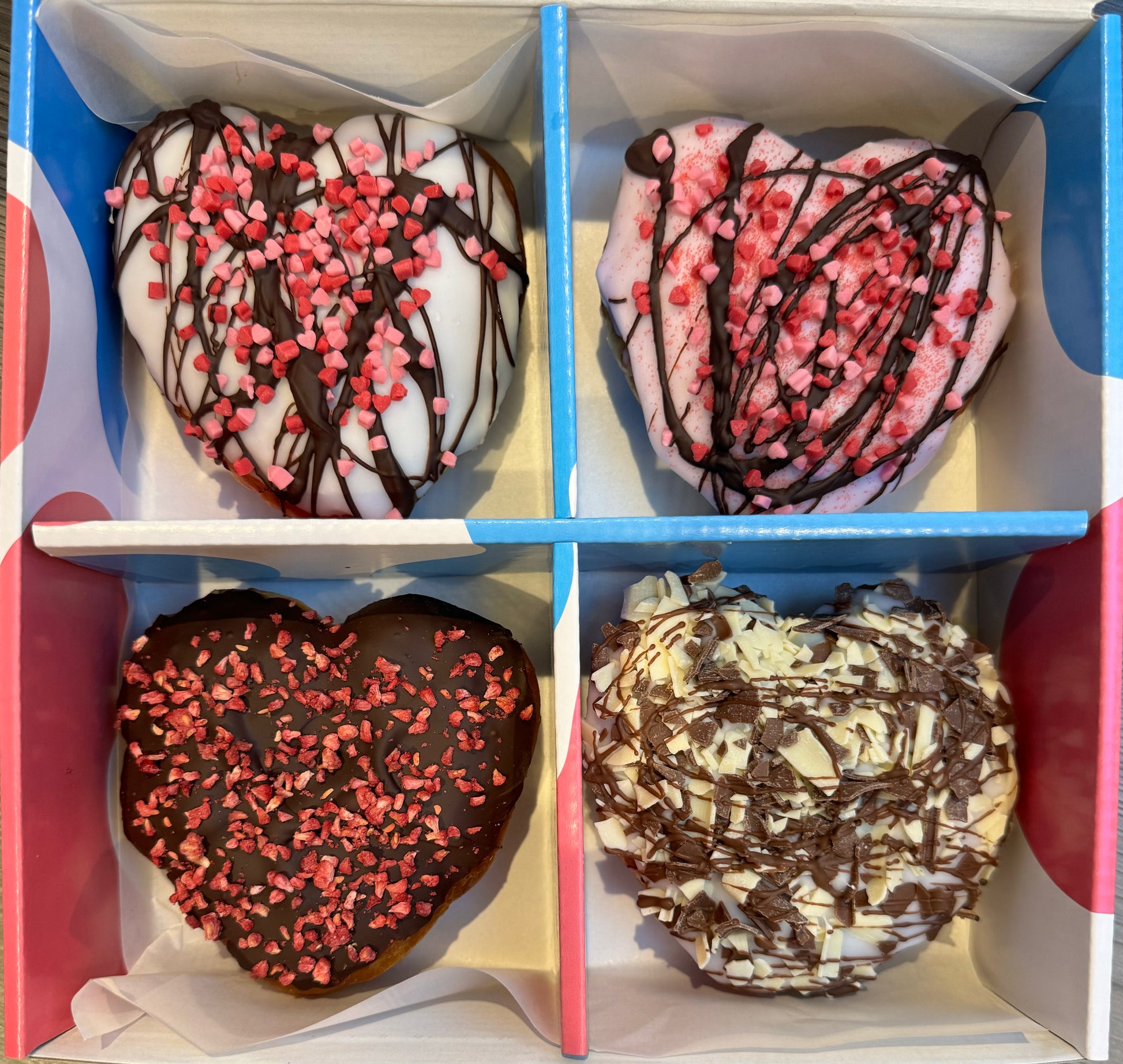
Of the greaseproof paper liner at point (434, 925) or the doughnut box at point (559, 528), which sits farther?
the greaseproof paper liner at point (434, 925)

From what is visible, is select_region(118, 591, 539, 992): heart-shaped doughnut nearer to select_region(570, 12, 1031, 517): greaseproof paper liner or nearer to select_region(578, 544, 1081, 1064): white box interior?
select_region(578, 544, 1081, 1064): white box interior

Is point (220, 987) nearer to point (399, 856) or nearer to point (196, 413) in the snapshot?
point (399, 856)

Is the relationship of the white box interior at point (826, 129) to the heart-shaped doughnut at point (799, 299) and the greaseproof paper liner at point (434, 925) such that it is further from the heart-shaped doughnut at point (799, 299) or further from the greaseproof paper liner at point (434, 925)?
the greaseproof paper liner at point (434, 925)

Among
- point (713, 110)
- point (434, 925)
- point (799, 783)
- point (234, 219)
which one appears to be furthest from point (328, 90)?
point (434, 925)

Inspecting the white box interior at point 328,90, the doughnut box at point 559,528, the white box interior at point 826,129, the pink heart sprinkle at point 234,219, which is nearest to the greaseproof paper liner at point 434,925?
the doughnut box at point 559,528

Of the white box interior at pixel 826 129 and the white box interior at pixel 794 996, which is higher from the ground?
the white box interior at pixel 826 129

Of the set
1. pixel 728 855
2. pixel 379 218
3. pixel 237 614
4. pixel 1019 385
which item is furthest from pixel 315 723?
pixel 1019 385
